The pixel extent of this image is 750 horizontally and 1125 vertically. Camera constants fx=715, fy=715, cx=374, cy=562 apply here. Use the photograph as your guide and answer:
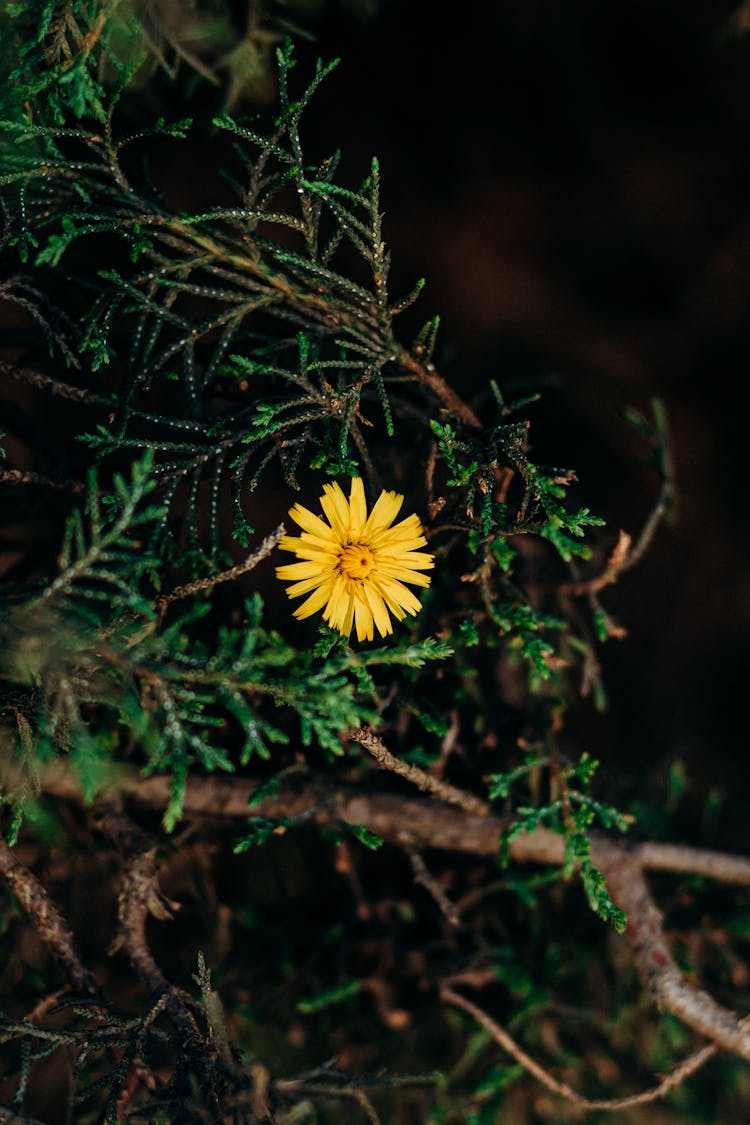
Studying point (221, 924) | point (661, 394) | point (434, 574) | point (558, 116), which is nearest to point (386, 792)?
point (434, 574)

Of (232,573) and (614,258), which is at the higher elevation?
(614,258)

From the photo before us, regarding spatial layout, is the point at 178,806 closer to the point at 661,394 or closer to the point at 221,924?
the point at 221,924

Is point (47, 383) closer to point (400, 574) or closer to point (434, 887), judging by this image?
point (400, 574)

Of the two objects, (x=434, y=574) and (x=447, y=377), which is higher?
(x=447, y=377)

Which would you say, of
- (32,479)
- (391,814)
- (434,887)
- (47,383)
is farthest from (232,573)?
(434,887)

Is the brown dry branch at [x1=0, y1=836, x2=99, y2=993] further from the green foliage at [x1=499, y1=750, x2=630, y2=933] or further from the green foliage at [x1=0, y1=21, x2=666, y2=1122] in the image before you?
the green foliage at [x1=499, y1=750, x2=630, y2=933]

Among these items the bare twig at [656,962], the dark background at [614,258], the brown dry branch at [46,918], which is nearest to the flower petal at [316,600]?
the brown dry branch at [46,918]
